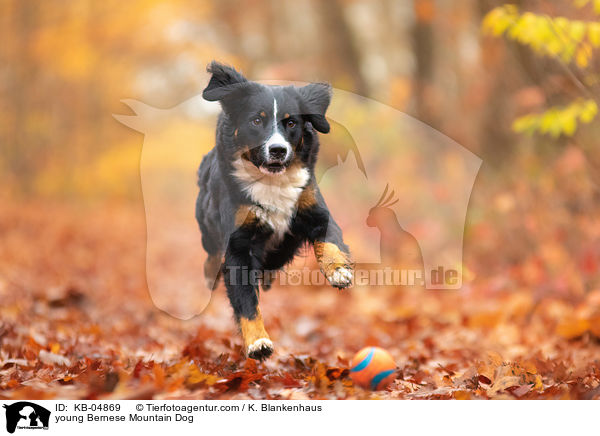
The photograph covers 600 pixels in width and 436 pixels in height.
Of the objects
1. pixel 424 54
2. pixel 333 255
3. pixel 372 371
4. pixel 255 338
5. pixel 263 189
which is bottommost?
pixel 372 371

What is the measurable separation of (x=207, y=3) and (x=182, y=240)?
1089cm

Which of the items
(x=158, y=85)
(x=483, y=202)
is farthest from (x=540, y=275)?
(x=158, y=85)

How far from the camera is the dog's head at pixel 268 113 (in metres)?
3.60

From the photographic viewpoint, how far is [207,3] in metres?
18.8

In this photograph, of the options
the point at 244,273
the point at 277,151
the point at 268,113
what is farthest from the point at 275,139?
the point at 244,273

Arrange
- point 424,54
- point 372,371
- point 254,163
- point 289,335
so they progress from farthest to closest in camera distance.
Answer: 1. point 424,54
2. point 289,335
3. point 372,371
4. point 254,163

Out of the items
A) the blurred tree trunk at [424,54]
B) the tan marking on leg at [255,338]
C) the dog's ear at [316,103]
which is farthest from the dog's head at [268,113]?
the blurred tree trunk at [424,54]

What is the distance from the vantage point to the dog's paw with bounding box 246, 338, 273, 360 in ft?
11.7

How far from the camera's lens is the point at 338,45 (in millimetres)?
15359

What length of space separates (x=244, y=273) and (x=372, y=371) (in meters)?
1.13
